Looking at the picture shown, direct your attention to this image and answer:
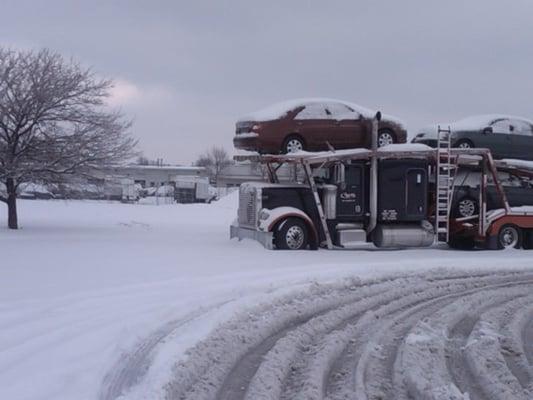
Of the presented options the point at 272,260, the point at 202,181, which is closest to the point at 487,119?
the point at 272,260

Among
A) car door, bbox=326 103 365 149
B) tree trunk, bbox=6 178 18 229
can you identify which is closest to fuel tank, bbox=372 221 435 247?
car door, bbox=326 103 365 149

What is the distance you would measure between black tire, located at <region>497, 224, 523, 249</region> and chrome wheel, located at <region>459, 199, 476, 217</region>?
3.20 ft

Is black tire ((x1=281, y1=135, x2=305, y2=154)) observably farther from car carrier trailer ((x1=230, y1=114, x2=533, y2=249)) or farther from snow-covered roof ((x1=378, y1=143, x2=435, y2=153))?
snow-covered roof ((x1=378, y1=143, x2=435, y2=153))

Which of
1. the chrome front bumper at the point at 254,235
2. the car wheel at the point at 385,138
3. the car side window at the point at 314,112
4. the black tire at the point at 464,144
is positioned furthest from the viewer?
the black tire at the point at 464,144

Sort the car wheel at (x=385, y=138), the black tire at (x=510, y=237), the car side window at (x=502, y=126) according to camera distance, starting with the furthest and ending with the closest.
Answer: the car side window at (x=502, y=126) < the black tire at (x=510, y=237) < the car wheel at (x=385, y=138)

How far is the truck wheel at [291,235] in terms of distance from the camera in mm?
16391

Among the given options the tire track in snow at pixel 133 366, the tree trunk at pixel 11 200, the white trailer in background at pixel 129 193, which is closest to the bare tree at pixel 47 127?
the tree trunk at pixel 11 200

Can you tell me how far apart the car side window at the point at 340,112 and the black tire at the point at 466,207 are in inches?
152

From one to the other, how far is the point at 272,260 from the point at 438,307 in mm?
5070

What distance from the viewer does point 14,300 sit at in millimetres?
8312

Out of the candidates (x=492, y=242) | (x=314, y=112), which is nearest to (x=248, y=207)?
(x=314, y=112)

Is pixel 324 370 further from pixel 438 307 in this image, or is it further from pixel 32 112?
pixel 32 112

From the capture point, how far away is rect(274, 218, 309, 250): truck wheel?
16391 millimetres

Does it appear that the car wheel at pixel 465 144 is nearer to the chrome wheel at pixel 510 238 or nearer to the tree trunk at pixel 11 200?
the chrome wheel at pixel 510 238
